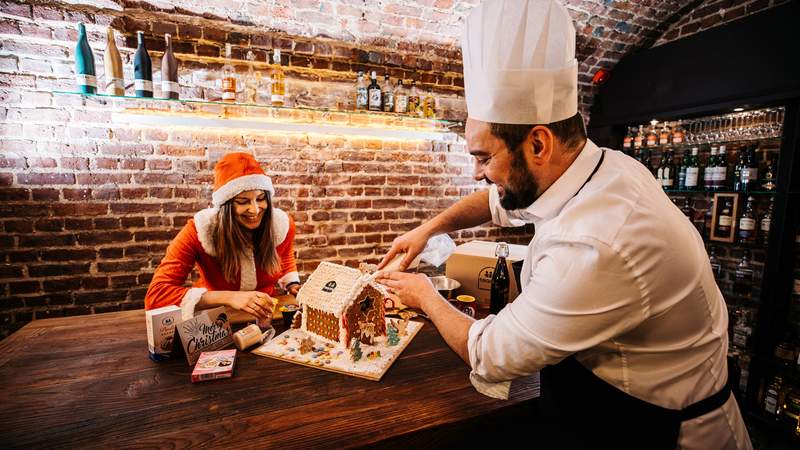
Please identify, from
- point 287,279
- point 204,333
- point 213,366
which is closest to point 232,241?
point 287,279

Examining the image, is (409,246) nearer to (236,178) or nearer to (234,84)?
(236,178)

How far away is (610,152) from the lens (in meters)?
1.04

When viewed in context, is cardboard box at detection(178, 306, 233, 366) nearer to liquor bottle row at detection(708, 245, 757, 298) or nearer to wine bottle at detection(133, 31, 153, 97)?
wine bottle at detection(133, 31, 153, 97)

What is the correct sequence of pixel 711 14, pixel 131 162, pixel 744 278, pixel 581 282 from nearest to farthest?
pixel 581 282
pixel 131 162
pixel 744 278
pixel 711 14

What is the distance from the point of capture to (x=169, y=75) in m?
2.41

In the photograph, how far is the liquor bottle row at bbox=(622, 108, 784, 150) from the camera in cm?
261

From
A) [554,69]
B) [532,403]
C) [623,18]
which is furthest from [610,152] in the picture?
[623,18]

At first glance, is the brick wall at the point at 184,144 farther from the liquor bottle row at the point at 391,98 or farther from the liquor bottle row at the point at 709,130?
the liquor bottle row at the point at 709,130

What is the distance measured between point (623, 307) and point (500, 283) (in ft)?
3.14

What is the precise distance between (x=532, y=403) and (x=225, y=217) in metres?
1.78

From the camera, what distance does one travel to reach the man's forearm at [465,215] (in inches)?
65.1

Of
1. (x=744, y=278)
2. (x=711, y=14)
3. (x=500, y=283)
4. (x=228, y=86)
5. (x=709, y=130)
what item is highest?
(x=711, y=14)

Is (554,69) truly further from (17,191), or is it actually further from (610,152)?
(17,191)

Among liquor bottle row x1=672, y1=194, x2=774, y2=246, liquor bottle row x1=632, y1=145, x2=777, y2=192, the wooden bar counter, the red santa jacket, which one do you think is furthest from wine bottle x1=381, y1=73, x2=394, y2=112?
liquor bottle row x1=672, y1=194, x2=774, y2=246
